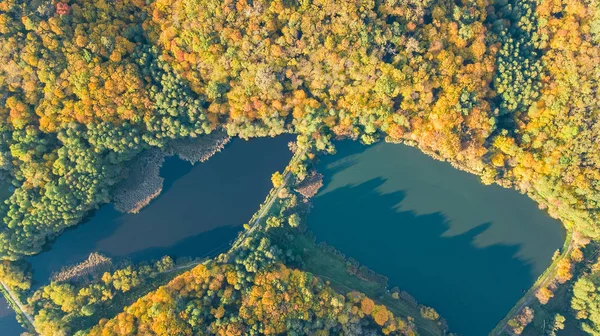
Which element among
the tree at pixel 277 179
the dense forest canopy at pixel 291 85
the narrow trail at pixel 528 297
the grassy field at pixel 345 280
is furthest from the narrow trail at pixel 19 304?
the narrow trail at pixel 528 297

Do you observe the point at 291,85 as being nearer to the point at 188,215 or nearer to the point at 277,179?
the point at 277,179

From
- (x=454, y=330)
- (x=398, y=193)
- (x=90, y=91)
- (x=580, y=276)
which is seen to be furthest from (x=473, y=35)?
A: (x=90, y=91)

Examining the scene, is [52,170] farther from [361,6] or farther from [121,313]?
[361,6]

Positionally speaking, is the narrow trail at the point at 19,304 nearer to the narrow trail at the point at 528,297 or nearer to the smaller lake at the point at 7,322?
the smaller lake at the point at 7,322

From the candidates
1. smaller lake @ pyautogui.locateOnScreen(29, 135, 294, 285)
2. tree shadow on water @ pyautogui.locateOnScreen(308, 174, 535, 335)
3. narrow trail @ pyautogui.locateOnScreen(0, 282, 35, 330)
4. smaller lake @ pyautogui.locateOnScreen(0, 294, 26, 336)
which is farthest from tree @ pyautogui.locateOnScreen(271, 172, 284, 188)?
smaller lake @ pyautogui.locateOnScreen(0, 294, 26, 336)

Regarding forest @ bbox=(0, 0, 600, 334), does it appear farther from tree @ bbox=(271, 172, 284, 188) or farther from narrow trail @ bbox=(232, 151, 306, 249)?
tree @ bbox=(271, 172, 284, 188)

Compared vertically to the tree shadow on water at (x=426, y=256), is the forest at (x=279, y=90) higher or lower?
higher
